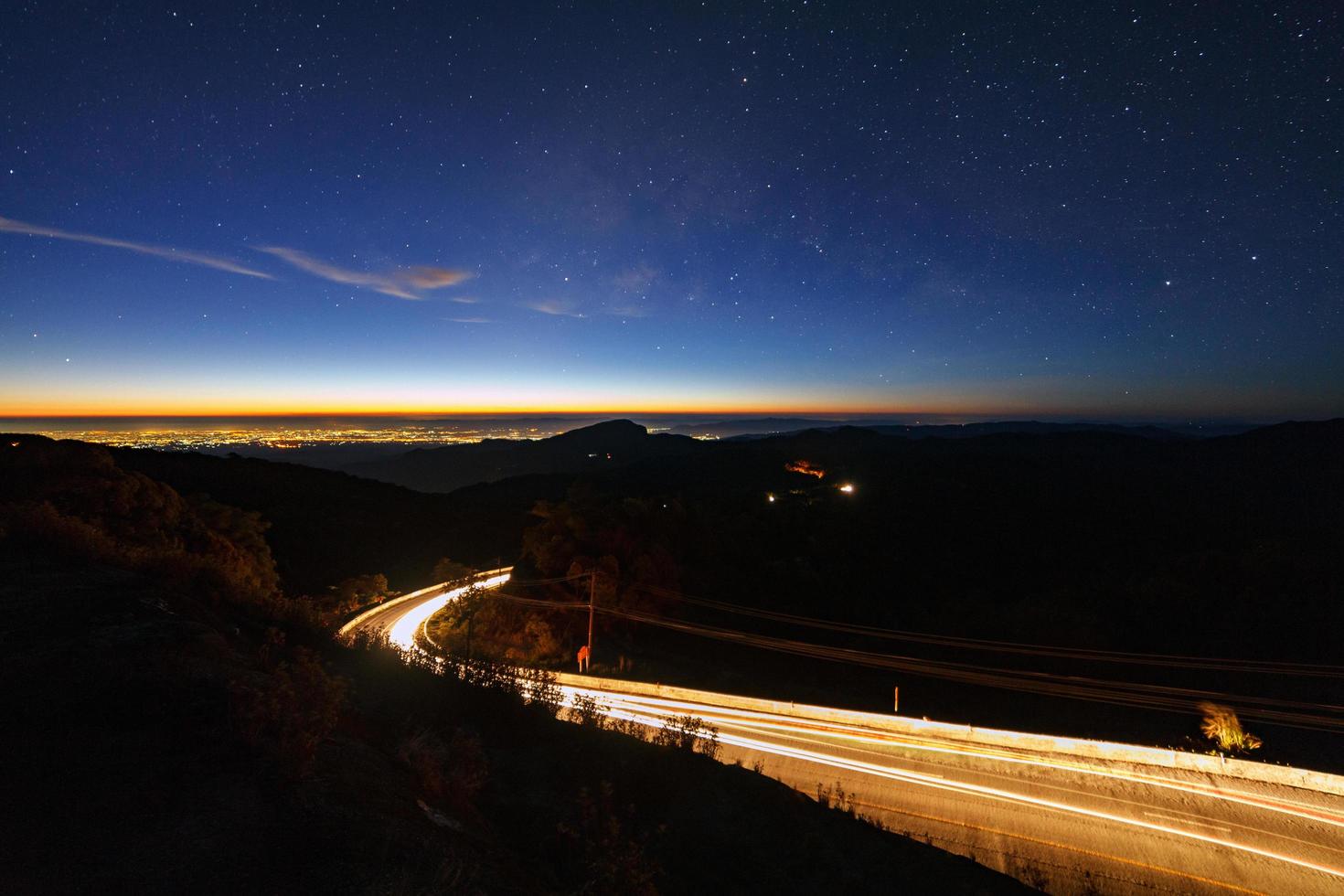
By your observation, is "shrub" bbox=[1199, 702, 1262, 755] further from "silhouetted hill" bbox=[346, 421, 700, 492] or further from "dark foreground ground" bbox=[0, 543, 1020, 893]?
"silhouetted hill" bbox=[346, 421, 700, 492]

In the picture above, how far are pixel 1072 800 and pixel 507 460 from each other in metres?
149

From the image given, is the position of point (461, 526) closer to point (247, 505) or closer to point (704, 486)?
point (247, 505)

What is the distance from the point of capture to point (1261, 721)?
Result: 21.4 metres

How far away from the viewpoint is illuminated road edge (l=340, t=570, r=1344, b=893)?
10.6 m

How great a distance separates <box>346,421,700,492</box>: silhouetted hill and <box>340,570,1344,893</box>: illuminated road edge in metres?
93.0

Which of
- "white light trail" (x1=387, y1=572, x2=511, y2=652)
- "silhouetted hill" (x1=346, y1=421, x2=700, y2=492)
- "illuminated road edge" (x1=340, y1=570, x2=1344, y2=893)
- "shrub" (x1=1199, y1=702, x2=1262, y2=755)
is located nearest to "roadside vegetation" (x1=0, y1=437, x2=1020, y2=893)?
"illuminated road edge" (x1=340, y1=570, x2=1344, y2=893)

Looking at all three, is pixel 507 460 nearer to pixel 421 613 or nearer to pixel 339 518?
pixel 339 518

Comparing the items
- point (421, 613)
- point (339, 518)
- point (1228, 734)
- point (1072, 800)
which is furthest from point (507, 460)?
point (1072, 800)

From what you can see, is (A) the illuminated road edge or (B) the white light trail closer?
(A) the illuminated road edge

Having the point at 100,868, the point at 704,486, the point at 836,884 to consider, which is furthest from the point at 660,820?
the point at 704,486

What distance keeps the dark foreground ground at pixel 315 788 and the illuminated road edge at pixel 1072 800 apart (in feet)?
13.1

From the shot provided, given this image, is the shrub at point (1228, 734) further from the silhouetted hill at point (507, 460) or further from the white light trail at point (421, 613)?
the silhouetted hill at point (507, 460)

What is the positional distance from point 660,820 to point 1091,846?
11004mm

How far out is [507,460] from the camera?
150 meters
